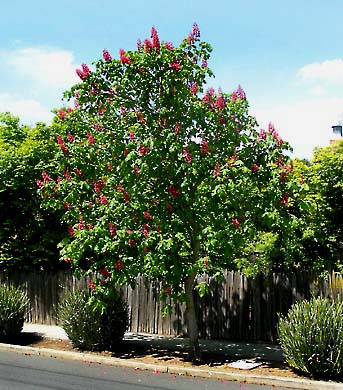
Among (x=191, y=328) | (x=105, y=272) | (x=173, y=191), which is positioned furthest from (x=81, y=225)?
(x=191, y=328)

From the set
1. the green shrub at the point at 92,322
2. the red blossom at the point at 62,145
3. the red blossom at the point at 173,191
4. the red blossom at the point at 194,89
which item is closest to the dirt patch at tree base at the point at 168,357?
the green shrub at the point at 92,322

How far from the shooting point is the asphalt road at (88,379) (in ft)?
32.2

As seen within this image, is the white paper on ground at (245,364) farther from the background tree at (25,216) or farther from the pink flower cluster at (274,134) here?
the background tree at (25,216)

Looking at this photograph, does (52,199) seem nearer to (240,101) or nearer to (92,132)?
(92,132)

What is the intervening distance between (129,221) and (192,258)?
1565 mm

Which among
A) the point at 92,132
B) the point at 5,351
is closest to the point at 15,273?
the point at 5,351

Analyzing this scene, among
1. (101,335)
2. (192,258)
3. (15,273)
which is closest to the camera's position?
(192,258)

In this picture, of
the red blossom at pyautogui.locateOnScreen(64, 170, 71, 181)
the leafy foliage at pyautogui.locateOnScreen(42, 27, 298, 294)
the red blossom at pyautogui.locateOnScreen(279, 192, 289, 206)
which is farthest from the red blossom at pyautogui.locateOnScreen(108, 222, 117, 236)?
the red blossom at pyautogui.locateOnScreen(279, 192, 289, 206)

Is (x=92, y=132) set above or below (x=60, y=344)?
above

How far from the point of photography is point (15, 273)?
20016mm

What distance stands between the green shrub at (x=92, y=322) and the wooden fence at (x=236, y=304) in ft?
8.53

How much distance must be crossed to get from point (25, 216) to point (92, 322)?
9008 mm

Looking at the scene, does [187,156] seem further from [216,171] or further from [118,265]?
[118,265]

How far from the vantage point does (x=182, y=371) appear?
11109mm
